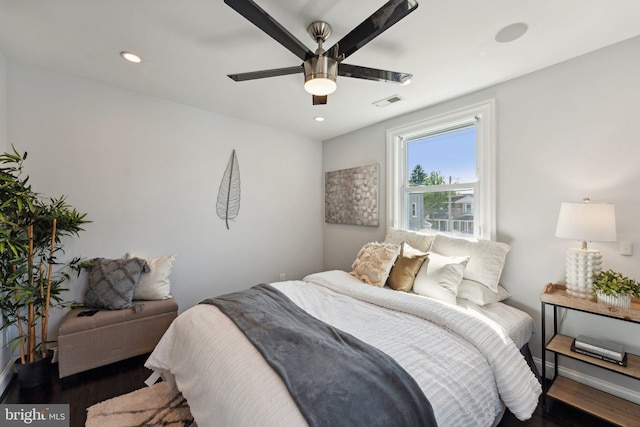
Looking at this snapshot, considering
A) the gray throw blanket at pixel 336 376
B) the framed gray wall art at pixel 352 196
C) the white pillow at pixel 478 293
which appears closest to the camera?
the gray throw blanket at pixel 336 376

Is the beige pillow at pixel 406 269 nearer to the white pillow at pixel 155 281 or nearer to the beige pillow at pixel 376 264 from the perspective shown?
the beige pillow at pixel 376 264

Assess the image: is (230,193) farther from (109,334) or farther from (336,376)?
(336,376)

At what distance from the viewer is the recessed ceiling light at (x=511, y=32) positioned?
165cm

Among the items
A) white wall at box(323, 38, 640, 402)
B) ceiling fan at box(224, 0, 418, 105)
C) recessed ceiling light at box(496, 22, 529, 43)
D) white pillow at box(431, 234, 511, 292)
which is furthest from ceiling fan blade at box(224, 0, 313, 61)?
white pillow at box(431, 234, 511, 292)

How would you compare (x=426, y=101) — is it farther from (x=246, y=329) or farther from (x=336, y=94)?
(x=246, y=329)

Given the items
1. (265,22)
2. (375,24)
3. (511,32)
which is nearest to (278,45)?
(265,22)

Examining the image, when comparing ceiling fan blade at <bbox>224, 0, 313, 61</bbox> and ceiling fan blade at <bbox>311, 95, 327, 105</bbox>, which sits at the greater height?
ceiling fan blade at <bbox>224, 0, 313, 61</bbox>

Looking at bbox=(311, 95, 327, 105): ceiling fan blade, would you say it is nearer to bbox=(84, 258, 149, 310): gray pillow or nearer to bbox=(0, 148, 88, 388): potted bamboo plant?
bbox=(0, 148, 88, 388): potted bamboo plant

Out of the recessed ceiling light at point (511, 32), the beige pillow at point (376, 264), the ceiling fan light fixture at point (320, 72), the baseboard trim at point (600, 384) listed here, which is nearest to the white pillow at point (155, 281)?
the beige pillow at point (376, 264)

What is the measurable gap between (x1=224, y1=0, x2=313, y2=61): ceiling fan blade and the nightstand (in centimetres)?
239

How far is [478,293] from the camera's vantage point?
7.12 feet

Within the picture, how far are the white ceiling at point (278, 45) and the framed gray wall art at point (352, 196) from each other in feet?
3.98

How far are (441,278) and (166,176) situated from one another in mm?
2995

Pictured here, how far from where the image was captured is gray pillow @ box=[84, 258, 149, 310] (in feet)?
7.56
